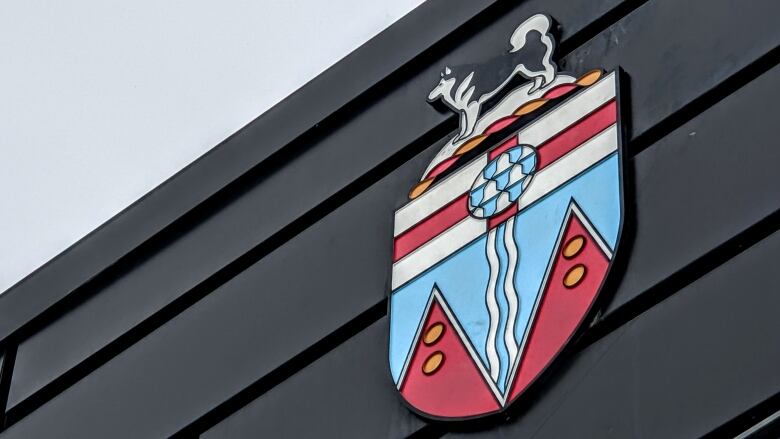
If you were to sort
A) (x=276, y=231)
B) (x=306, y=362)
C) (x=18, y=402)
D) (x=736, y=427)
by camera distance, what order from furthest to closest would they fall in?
1. (x=18, y=402)
2. (x=276, y=231)
3. (x=306, y=362)
4. (x=736, y=427)

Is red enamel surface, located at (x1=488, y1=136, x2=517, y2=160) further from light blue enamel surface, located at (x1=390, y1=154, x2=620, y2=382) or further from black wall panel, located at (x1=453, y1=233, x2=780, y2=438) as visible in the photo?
black wall panel, located at (x1=453, y1=233, x2=780, y2=438)

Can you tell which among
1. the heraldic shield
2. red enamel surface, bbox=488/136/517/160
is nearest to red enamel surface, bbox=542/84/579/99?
the heraldic shield

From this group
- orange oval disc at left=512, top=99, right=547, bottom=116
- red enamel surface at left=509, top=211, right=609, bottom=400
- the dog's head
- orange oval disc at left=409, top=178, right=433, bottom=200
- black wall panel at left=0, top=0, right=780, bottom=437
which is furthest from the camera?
the dog's head

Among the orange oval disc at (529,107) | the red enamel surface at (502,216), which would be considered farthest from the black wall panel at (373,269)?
the red enamel surface at (502,216)

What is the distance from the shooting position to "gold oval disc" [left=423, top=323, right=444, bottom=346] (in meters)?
4.11

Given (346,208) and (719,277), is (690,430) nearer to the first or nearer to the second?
(719,277)

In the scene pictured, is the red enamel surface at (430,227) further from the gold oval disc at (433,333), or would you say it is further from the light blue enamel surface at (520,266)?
the gold oval disc at (433,333)

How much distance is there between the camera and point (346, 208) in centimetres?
469

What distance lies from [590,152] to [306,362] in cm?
Answer: 76

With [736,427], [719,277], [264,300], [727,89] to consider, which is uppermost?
[264,300]

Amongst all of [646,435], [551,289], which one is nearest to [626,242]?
[551,289]

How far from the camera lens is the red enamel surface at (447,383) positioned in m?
3.98

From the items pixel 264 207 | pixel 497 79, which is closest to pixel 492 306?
pixel 497 79

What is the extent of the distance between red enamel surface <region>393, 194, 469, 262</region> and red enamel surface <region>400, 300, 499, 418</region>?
171mm
